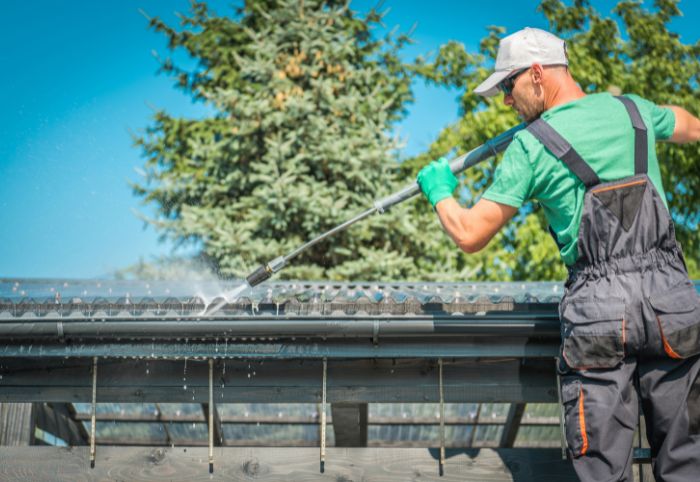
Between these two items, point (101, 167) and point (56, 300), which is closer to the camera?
point (56, 300)

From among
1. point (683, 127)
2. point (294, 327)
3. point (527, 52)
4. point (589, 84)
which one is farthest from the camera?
point (589, 84)

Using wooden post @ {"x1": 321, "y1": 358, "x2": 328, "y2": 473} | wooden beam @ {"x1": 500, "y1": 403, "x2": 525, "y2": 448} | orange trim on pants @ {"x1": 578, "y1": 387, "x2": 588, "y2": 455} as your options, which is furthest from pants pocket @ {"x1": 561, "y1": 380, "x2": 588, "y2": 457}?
wooden beam @ {"x1": 500, "y1": 403, "x2": 525, "y2": 448}

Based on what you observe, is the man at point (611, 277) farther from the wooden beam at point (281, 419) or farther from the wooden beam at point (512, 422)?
the wooden beam at point (281, 419)

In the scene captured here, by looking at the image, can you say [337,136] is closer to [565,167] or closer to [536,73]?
[536,73]

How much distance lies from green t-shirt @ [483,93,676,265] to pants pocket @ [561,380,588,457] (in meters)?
0.38

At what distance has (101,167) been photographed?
11.8 metres

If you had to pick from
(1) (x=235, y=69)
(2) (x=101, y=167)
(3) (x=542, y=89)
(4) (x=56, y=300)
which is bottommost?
(4) (x=56, y=300)

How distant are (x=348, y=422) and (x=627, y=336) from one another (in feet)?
5.38

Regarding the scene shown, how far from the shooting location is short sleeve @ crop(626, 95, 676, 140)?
7.60 ft

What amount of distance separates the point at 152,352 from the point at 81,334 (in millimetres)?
260

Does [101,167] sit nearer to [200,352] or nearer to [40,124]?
[40,124]

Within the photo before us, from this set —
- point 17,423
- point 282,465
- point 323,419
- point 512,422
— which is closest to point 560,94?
point 323,419

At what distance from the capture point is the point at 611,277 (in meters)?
2.11

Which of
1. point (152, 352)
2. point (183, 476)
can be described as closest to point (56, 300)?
point (152, 352)
